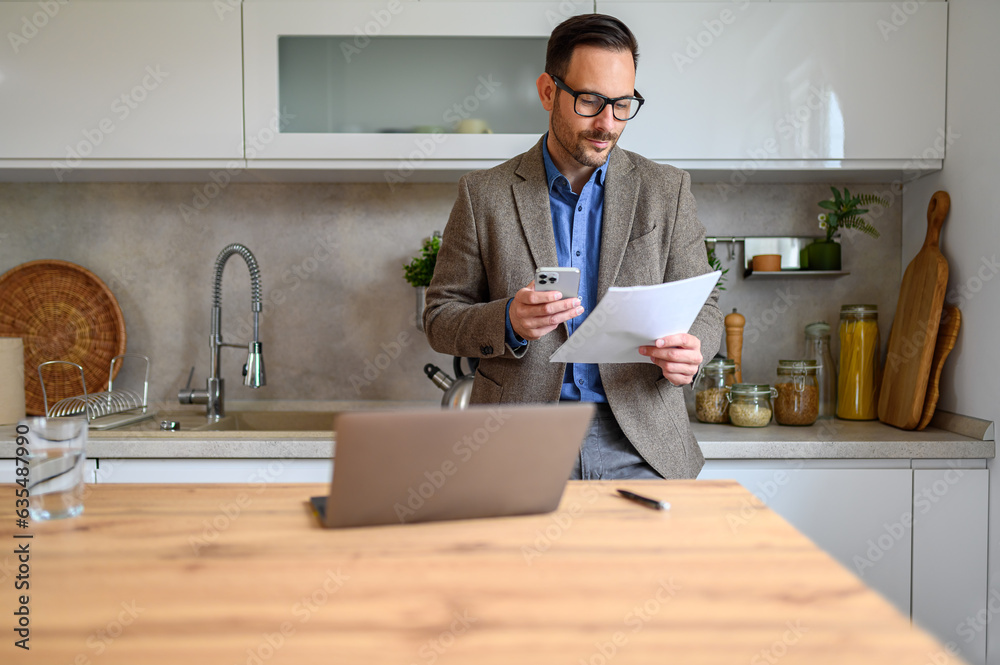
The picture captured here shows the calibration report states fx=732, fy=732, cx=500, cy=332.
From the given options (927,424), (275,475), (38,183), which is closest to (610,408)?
(275,475)

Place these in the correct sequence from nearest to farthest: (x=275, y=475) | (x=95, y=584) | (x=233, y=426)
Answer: (x=95, y=584) < (x=275, y=475) < (x=233, y=426)

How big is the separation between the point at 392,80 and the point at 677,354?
4.01ft

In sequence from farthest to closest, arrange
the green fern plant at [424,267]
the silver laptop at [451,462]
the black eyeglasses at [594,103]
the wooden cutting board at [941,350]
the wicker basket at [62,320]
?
the wicker basket at [62,320]
the green fern plant at [424,267]
the wooden cutting board at [941,350]
the black eyeglasses at [594,103]
the silver laptop at [451,462]

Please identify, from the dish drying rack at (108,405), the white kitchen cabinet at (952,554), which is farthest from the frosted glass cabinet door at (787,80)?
the dish drying rack at (108,405)

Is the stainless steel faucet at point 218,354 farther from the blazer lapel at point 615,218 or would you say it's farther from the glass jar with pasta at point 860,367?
the glass jar with pasta at point 860,367

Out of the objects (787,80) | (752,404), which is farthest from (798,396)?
(787,80)

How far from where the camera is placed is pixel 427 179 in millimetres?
2246

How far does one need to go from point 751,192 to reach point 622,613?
1.99m

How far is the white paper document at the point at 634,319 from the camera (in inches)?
40.5

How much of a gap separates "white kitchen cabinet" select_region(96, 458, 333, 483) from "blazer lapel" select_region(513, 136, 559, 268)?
787mm

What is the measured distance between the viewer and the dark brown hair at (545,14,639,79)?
136cm

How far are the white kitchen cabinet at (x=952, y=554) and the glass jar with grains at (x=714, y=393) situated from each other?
489mm

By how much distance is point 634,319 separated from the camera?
1088 millimetres

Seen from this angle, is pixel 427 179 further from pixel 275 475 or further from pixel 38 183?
pixel 38 183
